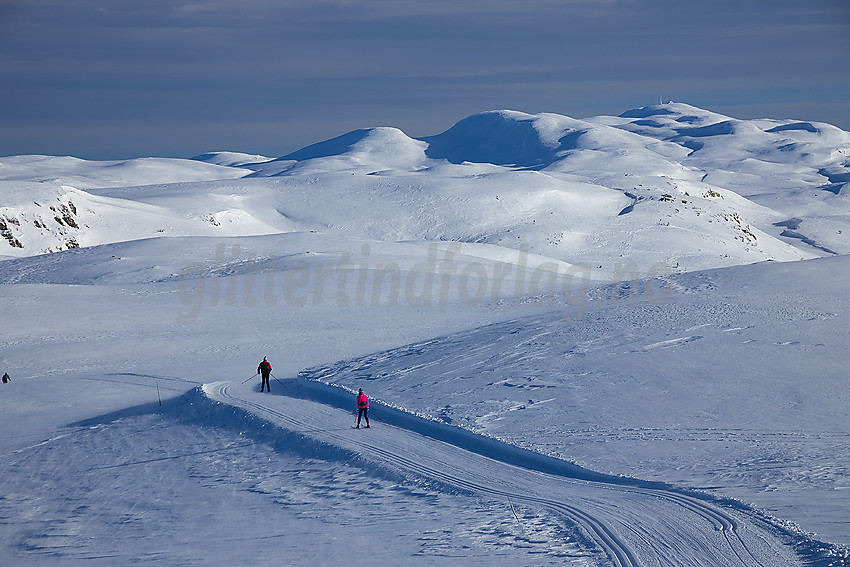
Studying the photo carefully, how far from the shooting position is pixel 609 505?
40.9 ft

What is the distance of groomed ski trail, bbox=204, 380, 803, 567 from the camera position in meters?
10.6

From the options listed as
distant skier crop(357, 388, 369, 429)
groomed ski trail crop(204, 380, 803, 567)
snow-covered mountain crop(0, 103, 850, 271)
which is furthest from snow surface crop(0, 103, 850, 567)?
snow-covered mountain crop(0, 103, 850, 271)

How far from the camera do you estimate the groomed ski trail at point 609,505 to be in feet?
34.9

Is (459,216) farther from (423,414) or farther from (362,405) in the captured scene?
(362,405)

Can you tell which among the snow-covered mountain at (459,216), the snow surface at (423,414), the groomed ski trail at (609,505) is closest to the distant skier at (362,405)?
the groomed ski trail at (609,505)

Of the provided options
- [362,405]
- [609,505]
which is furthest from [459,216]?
[609,505]

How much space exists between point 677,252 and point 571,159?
112 m

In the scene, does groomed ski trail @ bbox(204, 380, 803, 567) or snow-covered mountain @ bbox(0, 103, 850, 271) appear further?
snow-covered mountain @ bbox(0, 103, 850, 271)

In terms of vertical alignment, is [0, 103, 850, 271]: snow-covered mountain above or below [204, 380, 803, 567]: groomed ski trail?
above

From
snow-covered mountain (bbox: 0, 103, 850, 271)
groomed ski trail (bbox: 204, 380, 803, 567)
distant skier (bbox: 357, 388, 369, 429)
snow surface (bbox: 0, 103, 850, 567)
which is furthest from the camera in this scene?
snow-covered mountain (bbox: 0, 103, 850, 271)

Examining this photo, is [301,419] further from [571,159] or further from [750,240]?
[571,159]

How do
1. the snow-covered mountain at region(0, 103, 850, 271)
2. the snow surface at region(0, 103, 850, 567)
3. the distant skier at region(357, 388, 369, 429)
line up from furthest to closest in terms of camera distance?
the snow-covered mountain at region(0, 103, 850, 271) < the distant skier at region(357, 388, 369, 429) < the snow surface at region(0, 103, 850, 567)

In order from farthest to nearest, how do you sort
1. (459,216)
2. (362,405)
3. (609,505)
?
(459,216)
(362,405)
(609,505)

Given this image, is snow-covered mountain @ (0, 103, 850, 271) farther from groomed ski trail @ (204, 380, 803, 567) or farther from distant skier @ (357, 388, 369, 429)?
groomed ski trail @ (204, 380, 803, 567)
